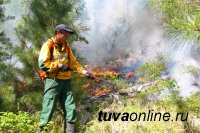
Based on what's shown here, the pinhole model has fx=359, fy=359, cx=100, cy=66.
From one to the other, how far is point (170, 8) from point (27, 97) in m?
4.81

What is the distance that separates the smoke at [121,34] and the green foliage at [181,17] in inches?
550

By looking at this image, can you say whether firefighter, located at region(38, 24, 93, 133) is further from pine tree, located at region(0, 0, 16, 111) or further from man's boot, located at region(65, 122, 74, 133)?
pine tree, located at region(0, 0, 16, 111)

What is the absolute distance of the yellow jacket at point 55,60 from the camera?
5.65 m

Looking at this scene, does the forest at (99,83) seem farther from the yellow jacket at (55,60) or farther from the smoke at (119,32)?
the smoke at (119,32)

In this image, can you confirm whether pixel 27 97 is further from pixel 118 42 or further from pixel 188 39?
pixel 118 42

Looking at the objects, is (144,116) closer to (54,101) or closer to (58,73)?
(54,101)

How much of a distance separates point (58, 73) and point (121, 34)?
58.9ft

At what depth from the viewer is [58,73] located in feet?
19.4

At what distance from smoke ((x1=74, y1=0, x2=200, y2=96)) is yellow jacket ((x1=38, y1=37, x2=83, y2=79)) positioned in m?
13.4

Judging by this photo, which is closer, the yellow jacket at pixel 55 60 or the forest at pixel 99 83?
the forest at pixel 99 83

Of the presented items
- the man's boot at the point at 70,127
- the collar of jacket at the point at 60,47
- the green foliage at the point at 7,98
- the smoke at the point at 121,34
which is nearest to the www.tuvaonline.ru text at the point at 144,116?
the man's boot at the point at 70,127

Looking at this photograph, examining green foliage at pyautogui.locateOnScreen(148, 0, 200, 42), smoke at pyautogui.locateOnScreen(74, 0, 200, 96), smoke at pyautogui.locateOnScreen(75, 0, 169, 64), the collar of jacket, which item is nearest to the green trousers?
the collar of jacket

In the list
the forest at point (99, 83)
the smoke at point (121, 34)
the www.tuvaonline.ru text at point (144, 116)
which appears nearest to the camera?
the forest at point (99, 83)

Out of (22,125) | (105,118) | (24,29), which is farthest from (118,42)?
(22,125)
